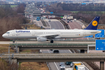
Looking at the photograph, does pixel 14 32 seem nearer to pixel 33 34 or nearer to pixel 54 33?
pixel 33 34

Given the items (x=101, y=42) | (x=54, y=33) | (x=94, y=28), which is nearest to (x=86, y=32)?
(x=94, y=28)

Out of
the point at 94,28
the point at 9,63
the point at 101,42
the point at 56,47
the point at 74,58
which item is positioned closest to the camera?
the point at 9,63

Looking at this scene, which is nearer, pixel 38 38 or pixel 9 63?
pixel 9 63

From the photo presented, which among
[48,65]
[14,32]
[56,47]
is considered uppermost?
[14,32]

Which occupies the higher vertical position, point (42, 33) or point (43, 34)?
point (42, 33)

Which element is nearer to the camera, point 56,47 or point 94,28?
point 56,47

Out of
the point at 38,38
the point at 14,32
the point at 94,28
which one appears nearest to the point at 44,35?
the point at 38,38

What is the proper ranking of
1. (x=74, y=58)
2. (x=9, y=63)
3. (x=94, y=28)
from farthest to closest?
(x=94, y=28) < (x=74, y=58) < (x=9, y=63)

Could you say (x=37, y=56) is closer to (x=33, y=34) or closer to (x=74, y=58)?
(x=74, y=58)

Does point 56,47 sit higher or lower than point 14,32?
lower
